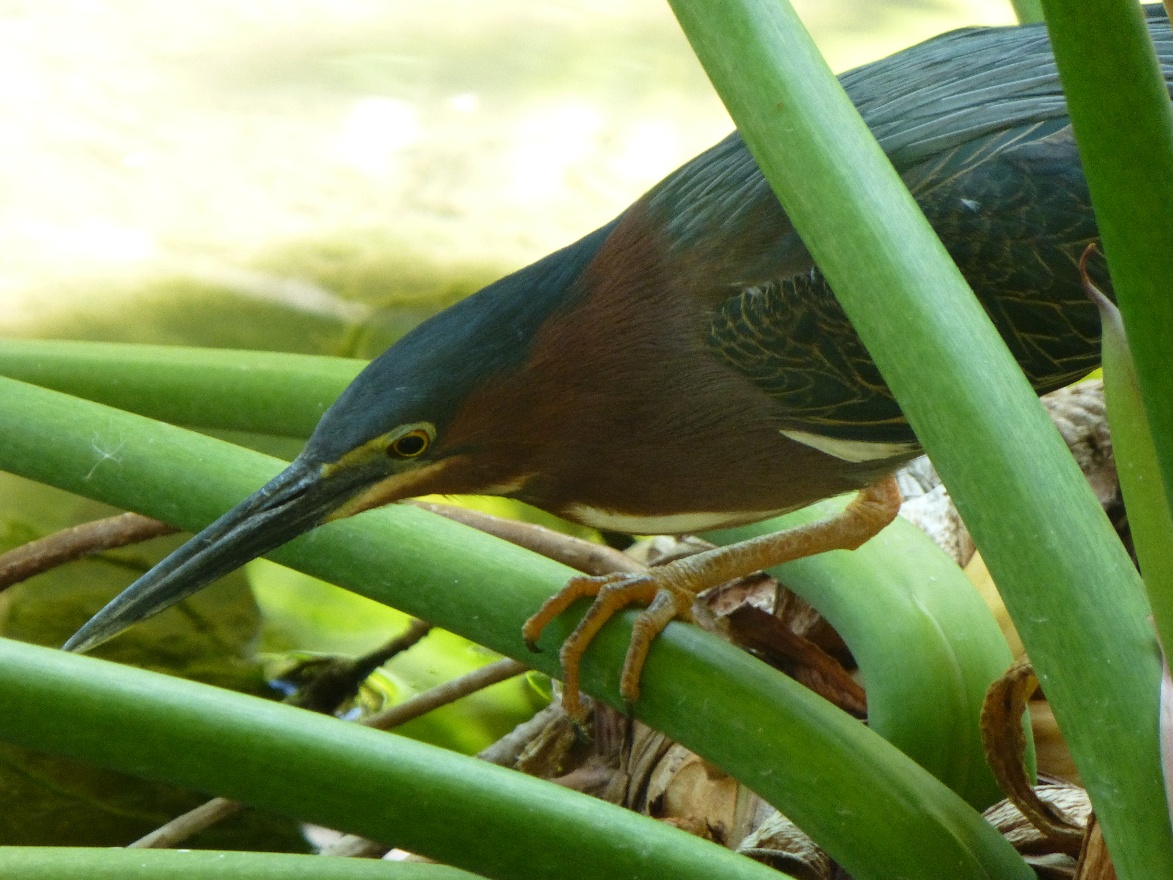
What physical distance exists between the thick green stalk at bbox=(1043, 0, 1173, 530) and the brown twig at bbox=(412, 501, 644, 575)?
920mm

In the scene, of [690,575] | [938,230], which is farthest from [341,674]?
[938,230]

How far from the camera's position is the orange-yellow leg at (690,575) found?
1.07m

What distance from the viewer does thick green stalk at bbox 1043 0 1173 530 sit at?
49 centimetres

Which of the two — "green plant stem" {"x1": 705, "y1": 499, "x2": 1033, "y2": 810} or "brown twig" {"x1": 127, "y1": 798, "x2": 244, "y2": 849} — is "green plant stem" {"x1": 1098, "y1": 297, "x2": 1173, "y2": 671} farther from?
"brown twig" {"x1": 127, "y1": 798, "x2": 244, "y2": 849}

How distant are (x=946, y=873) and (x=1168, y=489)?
0.42m

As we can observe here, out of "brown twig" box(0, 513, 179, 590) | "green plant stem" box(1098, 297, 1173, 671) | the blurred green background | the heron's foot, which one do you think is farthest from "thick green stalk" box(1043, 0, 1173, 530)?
the blurred green background

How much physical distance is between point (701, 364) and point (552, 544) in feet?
1.19

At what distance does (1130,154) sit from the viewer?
506 millimetres

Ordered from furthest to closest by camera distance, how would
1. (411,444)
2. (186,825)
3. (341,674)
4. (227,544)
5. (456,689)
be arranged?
1. (341,674)
2. (456,689)
3. (186,825)
4. (411,444)
5. (227,544)

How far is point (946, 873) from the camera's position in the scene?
867 mm

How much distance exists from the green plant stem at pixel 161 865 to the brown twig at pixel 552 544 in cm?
63

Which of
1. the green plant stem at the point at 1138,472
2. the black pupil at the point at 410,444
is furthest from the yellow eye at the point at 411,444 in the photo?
the green plant stem at the point at 1138,472

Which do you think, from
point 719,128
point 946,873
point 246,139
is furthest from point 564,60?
point 946,873

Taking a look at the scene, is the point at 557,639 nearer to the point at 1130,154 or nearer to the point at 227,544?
the point at 227,544
